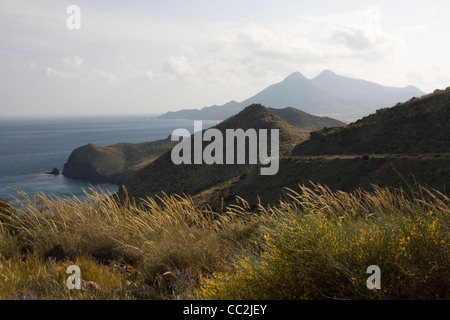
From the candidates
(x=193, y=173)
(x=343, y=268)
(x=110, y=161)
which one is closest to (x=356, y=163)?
(x=343, y=268)

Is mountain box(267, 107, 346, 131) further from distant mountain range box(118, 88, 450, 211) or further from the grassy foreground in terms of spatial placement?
the grassy foreground

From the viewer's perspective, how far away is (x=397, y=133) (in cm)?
4809

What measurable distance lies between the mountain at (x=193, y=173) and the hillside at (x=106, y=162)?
152ft

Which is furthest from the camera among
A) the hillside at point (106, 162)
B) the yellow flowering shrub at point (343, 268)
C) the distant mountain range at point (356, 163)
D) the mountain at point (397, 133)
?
the hillside at point (106, 162)

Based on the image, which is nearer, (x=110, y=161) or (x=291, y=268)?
(x=291, y=268)

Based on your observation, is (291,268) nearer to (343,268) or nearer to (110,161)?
(343,268)

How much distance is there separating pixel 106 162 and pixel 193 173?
265 feet

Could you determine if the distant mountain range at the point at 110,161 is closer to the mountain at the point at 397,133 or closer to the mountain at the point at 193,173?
the mountain at the point at 193,173

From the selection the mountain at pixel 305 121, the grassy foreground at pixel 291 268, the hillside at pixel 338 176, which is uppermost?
the mountain at pixel 305 121

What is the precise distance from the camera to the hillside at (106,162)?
128 m

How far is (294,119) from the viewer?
188750 mm

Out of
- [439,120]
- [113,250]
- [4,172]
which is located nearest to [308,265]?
[113,250]

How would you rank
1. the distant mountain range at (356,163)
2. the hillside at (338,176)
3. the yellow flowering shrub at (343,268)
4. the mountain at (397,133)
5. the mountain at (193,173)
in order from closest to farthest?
the yellow flowering shrub at (343,268)
the hillside at (338,176)
the distant mountain range at (356,163)
the mountain at (397,133)
the mountain at (193,173)

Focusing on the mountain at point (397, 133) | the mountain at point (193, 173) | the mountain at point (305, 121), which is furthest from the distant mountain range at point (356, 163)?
the mountain at point (305, 121)
